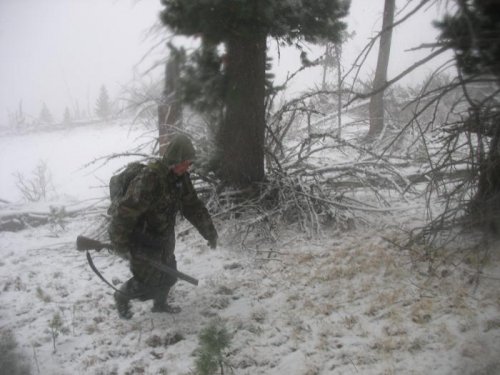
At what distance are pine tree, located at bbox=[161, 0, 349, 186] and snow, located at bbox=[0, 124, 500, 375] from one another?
1137 millimetres

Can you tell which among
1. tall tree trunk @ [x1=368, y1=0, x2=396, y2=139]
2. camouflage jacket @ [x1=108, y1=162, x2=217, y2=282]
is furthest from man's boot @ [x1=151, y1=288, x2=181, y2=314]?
tall tree trunk @ [x1=368, y1=0, x2=396, y2=139]

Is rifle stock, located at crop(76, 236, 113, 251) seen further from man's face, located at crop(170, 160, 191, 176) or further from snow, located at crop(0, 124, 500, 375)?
man's face, located at crop(170, 160, 191, 176)

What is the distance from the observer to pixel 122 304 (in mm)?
4004

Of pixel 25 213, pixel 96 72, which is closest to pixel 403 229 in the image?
pixel 25 213

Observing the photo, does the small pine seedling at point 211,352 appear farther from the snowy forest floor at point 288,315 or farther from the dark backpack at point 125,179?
the dark backpack at point 125,179

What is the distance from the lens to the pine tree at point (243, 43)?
486 centimetres

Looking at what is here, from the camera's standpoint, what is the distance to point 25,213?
334 inches

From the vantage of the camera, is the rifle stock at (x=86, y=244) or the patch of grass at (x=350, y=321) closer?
the patch of grass at (x=350, y=321)

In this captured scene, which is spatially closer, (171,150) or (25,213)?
(171,150)

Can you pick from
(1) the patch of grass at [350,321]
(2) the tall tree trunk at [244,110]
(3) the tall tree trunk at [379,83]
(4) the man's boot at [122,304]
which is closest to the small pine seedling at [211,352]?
(1) the patch of grass at [350,321]

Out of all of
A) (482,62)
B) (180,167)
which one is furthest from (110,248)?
(482,62)

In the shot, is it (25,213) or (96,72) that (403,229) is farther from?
(96,72)

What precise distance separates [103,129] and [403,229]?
28.5 meters

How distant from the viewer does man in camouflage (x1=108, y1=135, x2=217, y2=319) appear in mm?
3543
